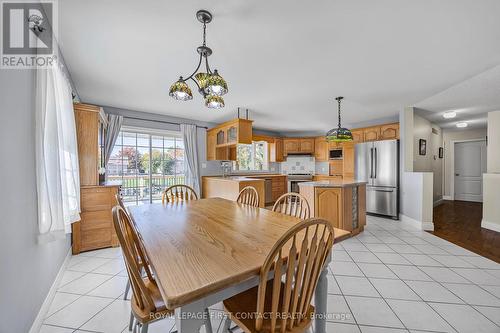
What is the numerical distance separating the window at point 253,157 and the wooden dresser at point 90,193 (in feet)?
11.9

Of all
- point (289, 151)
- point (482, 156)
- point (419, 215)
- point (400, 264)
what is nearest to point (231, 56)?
point (400, 264)

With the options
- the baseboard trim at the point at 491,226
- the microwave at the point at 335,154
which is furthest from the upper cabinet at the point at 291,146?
the baseboard trim at the point at 491,226

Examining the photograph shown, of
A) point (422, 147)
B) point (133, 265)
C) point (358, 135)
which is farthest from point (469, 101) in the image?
point (133, 265)

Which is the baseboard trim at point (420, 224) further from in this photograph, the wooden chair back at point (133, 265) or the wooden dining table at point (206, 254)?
the wooden chair back at point (133, 265)

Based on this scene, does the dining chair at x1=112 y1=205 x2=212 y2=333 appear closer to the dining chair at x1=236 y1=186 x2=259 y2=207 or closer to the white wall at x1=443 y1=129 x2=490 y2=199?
the dining chair at x1=236 y1=186 x2=259 y2=207

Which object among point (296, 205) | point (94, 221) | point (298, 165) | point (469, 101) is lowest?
point (94, 221)

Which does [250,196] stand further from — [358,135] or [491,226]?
[491,226]

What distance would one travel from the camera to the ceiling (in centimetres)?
154

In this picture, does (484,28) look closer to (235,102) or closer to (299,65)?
(299,65)

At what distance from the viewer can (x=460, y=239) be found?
3.18 m

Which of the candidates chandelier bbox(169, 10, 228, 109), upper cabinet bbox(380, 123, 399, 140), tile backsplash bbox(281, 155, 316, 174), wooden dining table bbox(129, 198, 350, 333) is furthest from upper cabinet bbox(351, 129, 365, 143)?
chandelier bbox(169, 10, 228, 109)

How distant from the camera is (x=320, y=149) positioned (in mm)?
6410

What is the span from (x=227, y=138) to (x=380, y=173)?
3.40 metres

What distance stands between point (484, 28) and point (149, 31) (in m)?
2.85
